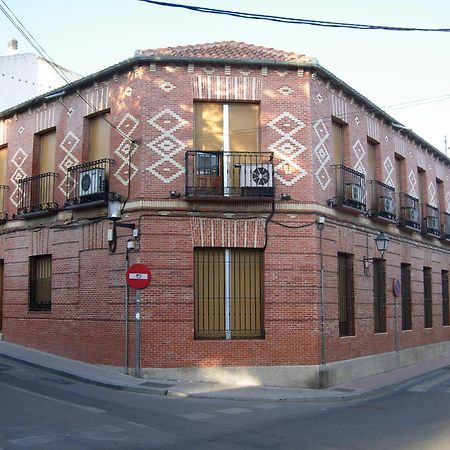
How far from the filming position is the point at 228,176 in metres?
14.2

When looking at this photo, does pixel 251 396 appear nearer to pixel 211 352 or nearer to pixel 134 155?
pixel 211 352

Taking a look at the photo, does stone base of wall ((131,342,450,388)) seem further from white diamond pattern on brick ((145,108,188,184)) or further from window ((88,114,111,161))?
window ((88,114,111,161))

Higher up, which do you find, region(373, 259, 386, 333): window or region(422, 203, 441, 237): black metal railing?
region(422, 203, 441, 237): black metal railing

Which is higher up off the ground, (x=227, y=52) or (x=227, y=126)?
(x=227, y=52)

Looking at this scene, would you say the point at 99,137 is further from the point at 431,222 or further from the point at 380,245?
the point at 431,222

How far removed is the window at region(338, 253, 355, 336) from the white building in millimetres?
14680

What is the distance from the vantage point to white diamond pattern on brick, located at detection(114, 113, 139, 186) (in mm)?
14219

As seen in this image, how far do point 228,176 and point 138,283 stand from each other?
3.39 m

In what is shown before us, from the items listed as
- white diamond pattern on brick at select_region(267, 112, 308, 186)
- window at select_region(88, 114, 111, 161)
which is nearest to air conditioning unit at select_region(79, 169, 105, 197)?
window at select_region(88, 114, 111, 161)

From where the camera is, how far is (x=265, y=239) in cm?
1406

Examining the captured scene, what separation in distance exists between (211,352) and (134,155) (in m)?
Result: 5.06

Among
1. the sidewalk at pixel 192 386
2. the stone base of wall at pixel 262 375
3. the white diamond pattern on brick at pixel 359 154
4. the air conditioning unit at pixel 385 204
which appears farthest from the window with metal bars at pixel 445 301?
the stone base of wall at pixel 262 375

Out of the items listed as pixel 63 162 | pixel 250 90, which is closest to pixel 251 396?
pixel 250 90

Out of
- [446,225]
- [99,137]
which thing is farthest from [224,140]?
[446,225]
